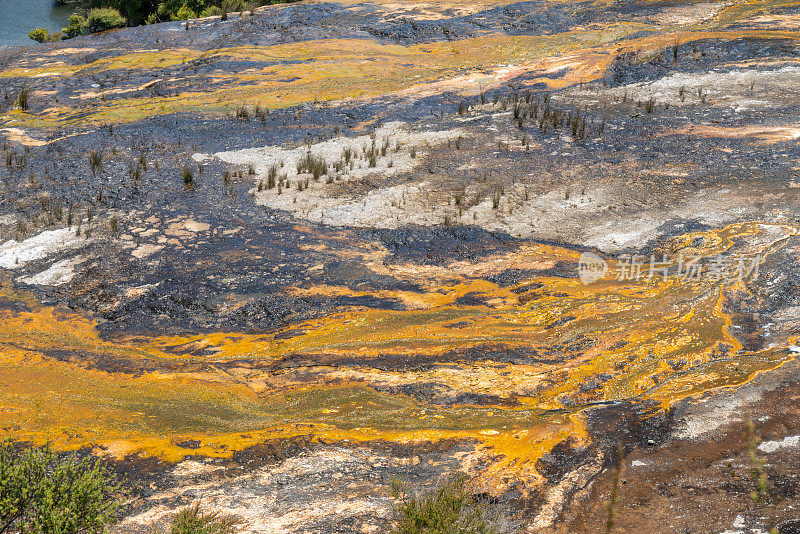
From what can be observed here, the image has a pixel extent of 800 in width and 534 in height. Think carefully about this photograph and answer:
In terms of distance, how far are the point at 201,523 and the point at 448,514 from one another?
1.28m

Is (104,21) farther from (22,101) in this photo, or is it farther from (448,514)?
(448,514)

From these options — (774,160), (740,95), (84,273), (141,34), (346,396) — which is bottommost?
(346,396)

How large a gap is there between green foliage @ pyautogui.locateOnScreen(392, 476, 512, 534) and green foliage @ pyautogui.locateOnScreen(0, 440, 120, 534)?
1.50 metres

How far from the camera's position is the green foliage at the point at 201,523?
304 cm

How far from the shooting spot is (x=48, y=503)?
9.62 ft

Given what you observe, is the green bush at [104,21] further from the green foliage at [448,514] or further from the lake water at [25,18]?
the green foliage at [448,514]

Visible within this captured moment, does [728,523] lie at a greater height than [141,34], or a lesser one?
lesser

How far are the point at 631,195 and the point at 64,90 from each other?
12.2 m

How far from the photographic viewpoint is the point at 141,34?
17016 millimetres

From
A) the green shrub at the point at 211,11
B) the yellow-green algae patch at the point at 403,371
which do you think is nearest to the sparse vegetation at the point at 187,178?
the yellow-green algae patch at the point at 403,371

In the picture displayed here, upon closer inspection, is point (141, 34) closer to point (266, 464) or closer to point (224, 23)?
point (224, 23)

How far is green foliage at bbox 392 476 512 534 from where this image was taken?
9.89 feet

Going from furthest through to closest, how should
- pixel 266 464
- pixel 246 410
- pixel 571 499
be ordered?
pixel 246 410, pixel 266 464, pixel 571 499

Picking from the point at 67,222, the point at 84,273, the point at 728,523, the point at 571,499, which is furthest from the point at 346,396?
the point at 67,222
